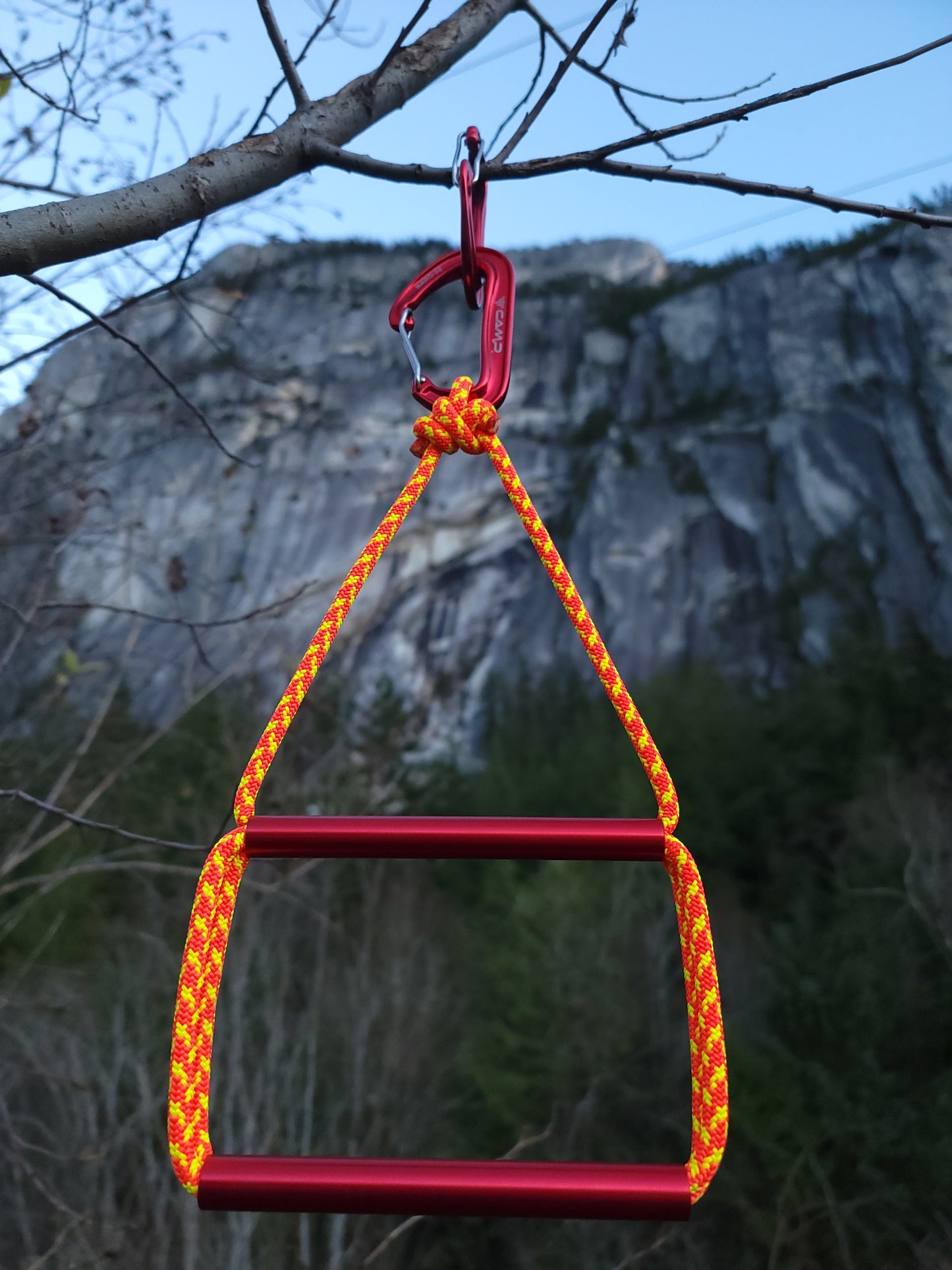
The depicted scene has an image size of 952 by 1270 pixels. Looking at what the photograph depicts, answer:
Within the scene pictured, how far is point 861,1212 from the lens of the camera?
8109 millimetres

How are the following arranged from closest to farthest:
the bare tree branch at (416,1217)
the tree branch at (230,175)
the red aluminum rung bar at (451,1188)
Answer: the red aluminum rung bar at (451,1188) → the tree branch at (230,175) → the bare tree branch at (416,1217)

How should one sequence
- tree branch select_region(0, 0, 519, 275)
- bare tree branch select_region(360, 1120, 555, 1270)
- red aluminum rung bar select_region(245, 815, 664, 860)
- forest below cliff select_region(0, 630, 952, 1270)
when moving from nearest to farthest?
red aluminum rung bar select_region(245, 815, 664, 860) < tree branch select_region(0, 0, 519, 275) < bare tree branch select_region(360, 1120, 555, 1270) < forest below cliff select_region(0, 630, 952, 1270)

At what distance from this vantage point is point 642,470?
22.9m

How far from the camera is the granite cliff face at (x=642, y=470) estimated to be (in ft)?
61.4

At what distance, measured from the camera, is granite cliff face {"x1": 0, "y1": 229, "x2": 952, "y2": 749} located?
1872cm

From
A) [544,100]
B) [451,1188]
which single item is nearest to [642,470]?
[544,100]

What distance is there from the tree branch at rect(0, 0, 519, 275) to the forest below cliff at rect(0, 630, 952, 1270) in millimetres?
3950

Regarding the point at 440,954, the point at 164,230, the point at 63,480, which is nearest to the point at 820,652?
the point at 440,954

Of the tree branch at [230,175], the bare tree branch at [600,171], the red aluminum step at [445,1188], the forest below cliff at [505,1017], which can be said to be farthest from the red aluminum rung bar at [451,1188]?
the forest below cliff at [505,1017]

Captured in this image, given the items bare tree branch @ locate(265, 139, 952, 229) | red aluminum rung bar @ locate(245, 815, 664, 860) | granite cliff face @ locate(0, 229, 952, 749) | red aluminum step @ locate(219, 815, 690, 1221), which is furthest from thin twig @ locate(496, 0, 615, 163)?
granite cliff face @ locate(0, 229, 952, 749)

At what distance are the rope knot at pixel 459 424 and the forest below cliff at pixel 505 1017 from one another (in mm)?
3971

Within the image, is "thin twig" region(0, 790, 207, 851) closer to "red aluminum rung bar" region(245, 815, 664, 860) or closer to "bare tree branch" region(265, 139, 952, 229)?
"red aluminum rung bar" region(245, 815, 664, 860)

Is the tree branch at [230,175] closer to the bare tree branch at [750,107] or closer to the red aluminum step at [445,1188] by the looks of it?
the bare tree branch at [750,107]

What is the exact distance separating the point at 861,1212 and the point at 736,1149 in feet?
3.82
